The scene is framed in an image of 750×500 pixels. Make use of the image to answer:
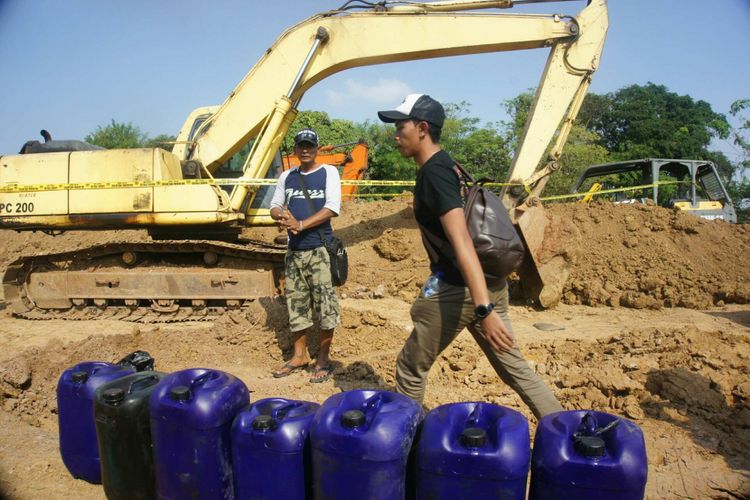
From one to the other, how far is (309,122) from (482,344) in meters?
25.3

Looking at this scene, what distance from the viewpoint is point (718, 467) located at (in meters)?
3.03

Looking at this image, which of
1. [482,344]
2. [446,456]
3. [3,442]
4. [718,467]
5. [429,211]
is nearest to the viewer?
[446,456]

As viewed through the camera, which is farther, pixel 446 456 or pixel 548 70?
pixel 548 70

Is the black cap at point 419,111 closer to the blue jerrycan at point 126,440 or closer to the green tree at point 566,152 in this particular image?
the blue jerrycan at point 126,440

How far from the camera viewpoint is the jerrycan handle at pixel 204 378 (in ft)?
8.30

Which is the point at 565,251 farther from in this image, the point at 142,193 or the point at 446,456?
the point at 446,456

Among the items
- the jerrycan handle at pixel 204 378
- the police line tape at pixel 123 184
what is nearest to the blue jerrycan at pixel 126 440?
the jerrycan handle at pixel 204 378

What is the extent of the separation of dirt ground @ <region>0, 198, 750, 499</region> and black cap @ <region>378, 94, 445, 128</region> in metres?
2.11

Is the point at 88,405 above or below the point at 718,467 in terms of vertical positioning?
above

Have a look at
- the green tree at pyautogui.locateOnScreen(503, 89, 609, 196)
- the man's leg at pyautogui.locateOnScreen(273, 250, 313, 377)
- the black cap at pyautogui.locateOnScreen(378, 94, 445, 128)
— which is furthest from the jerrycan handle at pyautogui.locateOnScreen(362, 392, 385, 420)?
the green tree at pyautogui.locateOnScreen(503, 89, 609, 196)

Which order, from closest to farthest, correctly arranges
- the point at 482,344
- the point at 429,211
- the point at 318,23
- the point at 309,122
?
1. the point at 429,211
2. the point at 482,344
3. the point at 318,23
4. the point at 309,122

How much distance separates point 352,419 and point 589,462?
0.81m

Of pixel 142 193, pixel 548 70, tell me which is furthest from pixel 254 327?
pixel 548 70

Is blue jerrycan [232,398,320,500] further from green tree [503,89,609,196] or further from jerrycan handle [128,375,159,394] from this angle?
green tree [503,89,609,196]
